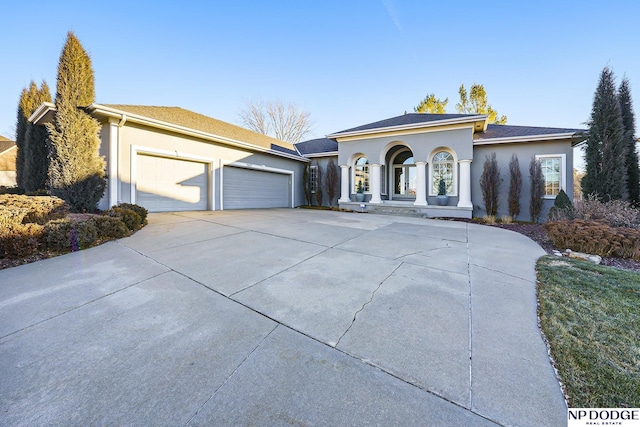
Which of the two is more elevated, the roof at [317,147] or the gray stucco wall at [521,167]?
the roof at [317,147]

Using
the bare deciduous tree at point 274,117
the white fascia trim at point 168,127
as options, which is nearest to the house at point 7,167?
the bare deciduous tree at point 274,117

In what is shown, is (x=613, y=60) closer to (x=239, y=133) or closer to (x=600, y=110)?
(x=600, y=110)

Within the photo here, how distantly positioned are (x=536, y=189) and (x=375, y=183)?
21.9 feet

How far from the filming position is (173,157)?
9.68m

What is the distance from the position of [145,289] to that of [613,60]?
589 inches

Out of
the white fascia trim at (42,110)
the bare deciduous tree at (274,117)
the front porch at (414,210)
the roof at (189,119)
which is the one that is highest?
the bare deciduous tree at (274,117)

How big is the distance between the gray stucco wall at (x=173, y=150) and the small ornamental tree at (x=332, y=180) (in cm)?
259

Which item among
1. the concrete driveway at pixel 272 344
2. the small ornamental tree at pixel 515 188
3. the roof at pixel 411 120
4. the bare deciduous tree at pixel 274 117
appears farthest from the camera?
the bare deciduous tree at pixel 274 117

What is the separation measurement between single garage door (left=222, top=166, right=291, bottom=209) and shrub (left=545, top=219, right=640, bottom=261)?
11.4 metres

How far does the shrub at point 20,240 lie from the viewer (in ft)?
13.5

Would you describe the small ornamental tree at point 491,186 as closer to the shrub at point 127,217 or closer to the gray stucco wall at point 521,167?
the gray stucco wall at point 521,167

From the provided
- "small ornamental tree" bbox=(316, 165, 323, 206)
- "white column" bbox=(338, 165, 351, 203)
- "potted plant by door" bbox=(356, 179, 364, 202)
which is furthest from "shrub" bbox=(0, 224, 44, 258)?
"small ornamental tree" bbox=(316, 165, 323, 206)

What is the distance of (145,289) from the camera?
9.80ft

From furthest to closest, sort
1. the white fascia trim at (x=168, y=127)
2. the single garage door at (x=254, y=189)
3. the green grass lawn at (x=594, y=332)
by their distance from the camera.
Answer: the single garage door at (x=254, y=189) < the white fascia trim at (x=168, y=127) < the green grass lawn at (x=594, y=332)
